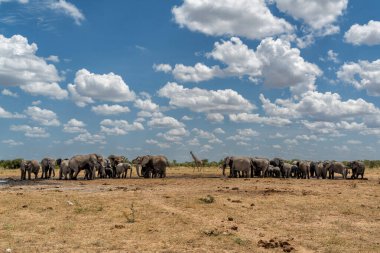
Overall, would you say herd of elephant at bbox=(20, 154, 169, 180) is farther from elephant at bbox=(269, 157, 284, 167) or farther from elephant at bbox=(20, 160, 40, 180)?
elephant at bbox=(269, 157, 284, 167)

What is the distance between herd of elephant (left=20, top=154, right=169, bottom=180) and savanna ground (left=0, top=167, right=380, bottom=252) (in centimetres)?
1453

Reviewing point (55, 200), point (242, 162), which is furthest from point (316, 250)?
point (242, 162)

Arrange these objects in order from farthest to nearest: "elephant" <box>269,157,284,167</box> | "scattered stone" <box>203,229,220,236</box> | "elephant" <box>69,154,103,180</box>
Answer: "elephant" <box>269,157,284,167</box>, "elephant" <box>69,154,103,180</box>, "scattered stone" <box>203,229,220,236</box>

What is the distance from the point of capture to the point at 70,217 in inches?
618

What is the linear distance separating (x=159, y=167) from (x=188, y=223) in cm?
2381

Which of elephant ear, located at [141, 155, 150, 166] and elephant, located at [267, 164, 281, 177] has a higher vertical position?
elephant ear, located at [141, 155, 150, 166]

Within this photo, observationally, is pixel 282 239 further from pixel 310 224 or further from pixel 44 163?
pixel 44 163

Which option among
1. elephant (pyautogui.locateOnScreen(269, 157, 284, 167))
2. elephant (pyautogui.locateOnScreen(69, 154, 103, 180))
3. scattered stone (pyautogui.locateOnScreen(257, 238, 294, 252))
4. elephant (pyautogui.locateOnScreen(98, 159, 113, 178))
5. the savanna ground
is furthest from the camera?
elephant (pyautogui.locateOnScreen(269, 157, 284, 167))

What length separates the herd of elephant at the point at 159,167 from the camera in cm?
3591

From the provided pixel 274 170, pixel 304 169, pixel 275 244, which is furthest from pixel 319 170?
pixel 275 244

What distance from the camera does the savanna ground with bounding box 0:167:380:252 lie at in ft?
39.2

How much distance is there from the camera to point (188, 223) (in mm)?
14578

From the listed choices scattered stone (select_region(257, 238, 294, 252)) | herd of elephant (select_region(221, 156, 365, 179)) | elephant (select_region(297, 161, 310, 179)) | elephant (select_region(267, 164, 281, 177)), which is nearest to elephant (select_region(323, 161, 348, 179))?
herd of elephant (select_region(221, 156, 365, 179))

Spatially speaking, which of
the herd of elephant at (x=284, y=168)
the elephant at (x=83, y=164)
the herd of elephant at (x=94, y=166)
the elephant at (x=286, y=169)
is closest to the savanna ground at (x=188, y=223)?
the elephant at (x=83, y=164)
